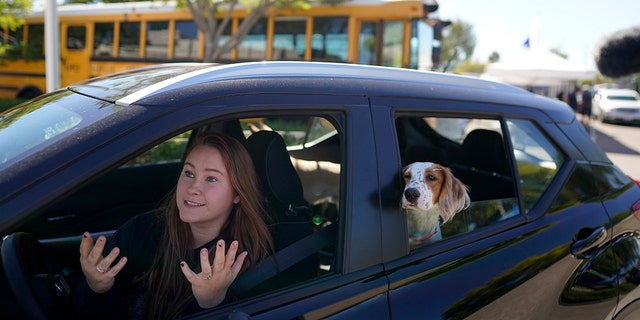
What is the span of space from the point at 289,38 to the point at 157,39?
2787mm

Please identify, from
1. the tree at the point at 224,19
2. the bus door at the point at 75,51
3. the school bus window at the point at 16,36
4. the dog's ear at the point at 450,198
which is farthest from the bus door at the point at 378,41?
the school bus window at the point at 16,36

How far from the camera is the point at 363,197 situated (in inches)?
61.0

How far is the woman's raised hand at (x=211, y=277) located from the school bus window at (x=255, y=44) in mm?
8513

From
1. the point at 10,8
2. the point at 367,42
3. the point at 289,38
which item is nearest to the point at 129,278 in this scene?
the point at 367,42

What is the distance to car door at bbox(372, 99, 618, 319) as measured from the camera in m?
1.60

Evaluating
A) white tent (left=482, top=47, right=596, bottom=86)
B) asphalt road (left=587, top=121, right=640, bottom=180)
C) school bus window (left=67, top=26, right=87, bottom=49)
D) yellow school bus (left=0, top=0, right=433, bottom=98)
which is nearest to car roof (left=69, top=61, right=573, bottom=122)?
yellow school bus (left=0, top=0, right=433, bottom=98)

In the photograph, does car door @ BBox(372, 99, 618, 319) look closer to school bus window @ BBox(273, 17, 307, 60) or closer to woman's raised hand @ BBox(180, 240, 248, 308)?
woman's raised hand @ BBox(180, 240, 248, 308)

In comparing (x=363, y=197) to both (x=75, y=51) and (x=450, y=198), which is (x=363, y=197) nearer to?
(x=450, y=198)

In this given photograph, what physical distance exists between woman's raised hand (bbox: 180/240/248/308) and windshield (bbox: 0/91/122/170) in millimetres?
484

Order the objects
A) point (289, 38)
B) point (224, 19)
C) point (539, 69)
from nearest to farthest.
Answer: point (289, 38)
point (224, 19)
point (539, 69)

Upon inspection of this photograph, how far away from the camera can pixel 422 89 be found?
5.95ft

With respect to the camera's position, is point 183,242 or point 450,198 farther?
point 450,198

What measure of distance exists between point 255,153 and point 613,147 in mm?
15218

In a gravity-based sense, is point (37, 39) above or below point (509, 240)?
below
